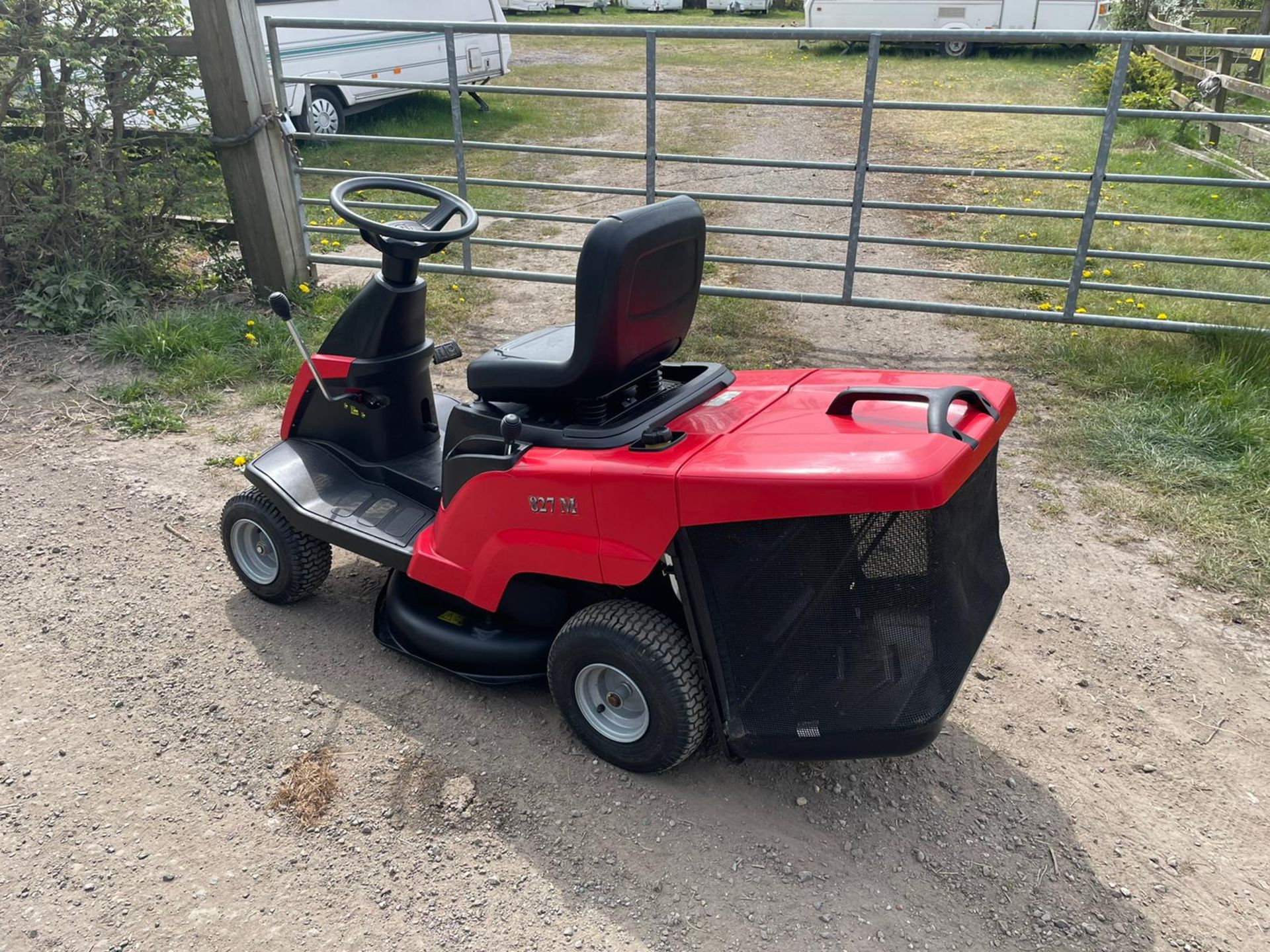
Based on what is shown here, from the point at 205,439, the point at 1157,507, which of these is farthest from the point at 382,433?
the point at 1157,507

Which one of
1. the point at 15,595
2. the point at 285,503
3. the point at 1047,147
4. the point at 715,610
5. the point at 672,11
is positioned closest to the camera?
the point at 715,610

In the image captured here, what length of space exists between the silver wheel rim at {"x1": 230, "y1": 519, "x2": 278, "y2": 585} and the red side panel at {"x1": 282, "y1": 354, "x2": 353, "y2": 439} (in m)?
0.38

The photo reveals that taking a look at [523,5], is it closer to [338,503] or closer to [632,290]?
[338,503]

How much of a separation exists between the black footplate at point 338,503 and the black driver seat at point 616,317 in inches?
25.4

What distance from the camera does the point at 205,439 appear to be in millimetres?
5133

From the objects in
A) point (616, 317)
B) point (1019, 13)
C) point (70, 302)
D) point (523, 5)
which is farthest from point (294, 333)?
point (523, 5)

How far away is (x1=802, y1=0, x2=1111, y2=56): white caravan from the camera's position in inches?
714

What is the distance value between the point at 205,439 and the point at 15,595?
1398mm

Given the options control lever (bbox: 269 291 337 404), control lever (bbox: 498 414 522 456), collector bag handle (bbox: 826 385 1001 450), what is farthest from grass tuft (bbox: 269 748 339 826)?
collector bag handle (bbox: 826 385 1001 450)

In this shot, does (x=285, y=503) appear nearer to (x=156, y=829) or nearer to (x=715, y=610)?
(x=156, y=829)

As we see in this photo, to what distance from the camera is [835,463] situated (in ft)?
7.89

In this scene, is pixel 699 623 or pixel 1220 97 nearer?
pixel 699 623

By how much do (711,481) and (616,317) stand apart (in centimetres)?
54

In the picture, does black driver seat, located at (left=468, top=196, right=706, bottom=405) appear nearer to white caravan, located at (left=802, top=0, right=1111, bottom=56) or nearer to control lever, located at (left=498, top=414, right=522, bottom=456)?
control lever, located at (left=498, top=414, right=522, bottom=456)
